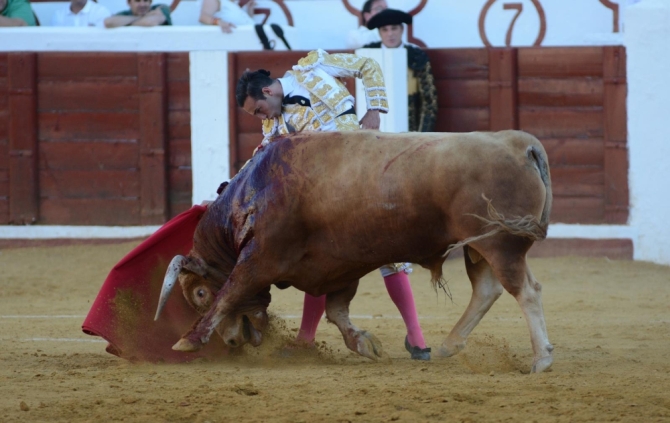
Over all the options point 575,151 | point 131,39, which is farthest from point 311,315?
point 131,39

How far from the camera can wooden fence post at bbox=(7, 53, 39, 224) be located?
855cm

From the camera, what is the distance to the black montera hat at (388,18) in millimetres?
8148

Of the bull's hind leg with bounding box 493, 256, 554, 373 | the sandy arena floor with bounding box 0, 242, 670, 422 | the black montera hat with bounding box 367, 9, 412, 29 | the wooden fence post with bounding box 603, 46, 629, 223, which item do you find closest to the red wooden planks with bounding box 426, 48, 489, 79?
the black montera hat with bounding box 367, 9, 412, 29

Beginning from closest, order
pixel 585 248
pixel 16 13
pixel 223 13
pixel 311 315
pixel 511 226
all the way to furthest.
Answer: pixel 511 226, pixel 311 315, pixel 585 248, pixel 223 13, pixel 16 13

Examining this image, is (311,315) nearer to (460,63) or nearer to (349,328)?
(349,328)

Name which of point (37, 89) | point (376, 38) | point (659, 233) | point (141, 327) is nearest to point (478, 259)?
point (141, 327)

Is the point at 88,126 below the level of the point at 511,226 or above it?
above

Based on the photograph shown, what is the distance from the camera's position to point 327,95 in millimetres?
4621

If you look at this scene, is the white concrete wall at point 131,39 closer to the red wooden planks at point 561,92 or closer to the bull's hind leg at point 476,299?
the red wooden planks at point 561,92

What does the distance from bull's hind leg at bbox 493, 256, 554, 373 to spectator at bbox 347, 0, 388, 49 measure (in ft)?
15.5

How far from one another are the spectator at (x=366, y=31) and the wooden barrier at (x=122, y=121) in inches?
18.6

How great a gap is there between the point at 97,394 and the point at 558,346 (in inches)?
82.4

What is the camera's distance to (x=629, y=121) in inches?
311

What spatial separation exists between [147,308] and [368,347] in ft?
3.16
